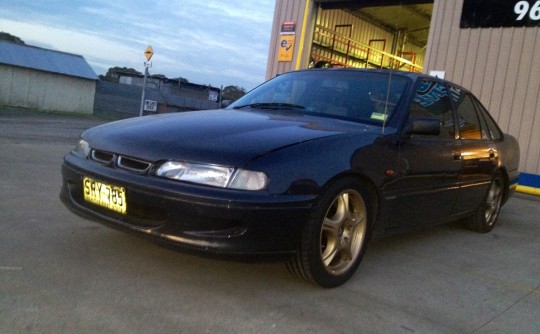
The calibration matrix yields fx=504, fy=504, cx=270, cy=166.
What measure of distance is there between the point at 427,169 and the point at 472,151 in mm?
947

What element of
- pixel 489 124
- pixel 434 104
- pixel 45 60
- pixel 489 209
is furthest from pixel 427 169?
pixel 45 60

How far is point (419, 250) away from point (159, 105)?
2000 cm

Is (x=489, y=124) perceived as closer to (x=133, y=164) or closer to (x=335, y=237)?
(x=335, y=237)

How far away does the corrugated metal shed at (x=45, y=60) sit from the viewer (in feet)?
79.3

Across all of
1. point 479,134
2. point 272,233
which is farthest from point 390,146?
point 479,134

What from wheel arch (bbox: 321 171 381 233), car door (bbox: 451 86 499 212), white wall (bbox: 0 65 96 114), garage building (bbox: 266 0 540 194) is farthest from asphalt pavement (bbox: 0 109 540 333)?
white wall (bbox: 0 65 96 114)

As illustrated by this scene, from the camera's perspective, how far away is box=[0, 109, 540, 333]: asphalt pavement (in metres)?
2.40

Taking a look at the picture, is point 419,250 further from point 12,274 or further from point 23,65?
point 23,65

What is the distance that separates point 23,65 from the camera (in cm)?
2406

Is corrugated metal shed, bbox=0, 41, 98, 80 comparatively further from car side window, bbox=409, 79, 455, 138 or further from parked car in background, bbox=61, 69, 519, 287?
car side window, bbox=409, 79, 455, 138

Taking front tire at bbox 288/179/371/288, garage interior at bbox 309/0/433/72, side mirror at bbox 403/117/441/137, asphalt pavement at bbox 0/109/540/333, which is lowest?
asphalt pavement at bbox 0/109/540/333

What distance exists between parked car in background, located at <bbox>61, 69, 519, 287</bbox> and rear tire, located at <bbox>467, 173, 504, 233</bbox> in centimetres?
85

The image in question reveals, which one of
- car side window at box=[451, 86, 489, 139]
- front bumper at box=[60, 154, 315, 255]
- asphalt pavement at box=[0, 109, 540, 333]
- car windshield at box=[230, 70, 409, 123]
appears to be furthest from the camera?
car side window at box=[451, 86, 489, 139]

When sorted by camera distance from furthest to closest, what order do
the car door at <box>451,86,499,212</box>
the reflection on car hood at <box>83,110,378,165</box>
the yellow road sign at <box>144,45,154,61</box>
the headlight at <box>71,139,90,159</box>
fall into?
the yellow road sign at <box>144,45,154,61</box> → the car door at <box>451,86,499,212</box> → the headlight at <box>71,139,90,159</box> → the reflection on car hood at <box>83,110,378,165</box>
